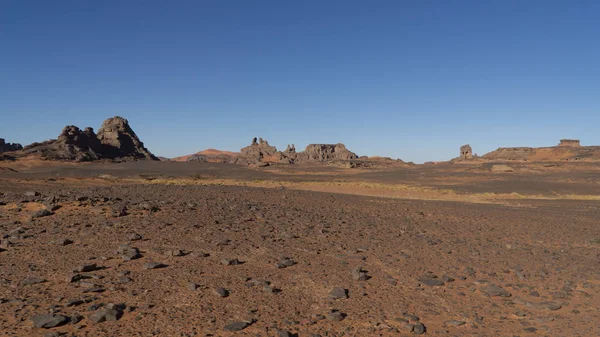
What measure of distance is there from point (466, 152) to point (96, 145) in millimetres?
96910

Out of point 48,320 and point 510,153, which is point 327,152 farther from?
point 48,320

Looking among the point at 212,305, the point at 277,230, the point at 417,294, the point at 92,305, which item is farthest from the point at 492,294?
the point at 92,305

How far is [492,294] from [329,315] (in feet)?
12.2

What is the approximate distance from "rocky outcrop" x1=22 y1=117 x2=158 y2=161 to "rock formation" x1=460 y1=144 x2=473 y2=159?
281 ft

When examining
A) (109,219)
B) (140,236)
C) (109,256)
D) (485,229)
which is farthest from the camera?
(485,229)

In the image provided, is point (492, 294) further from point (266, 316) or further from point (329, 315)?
point (266, 316)

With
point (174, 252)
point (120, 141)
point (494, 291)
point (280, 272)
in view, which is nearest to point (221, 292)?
point (280, 272)

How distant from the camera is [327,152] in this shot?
130 meters

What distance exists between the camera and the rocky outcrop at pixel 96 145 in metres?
76.0

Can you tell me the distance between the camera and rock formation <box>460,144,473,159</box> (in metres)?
115

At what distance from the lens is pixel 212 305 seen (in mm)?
6641

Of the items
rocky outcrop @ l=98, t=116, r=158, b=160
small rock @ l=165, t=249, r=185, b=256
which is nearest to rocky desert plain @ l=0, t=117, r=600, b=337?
small rock @ l=165, t=249, r=185, b=256

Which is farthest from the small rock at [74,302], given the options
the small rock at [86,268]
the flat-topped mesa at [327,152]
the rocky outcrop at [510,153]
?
the flat-topped mesa at [327,152]

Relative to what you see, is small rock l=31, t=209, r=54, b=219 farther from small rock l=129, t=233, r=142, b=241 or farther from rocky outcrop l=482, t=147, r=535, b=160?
rocky outcrop l=482, t=147, r=535, b=160
